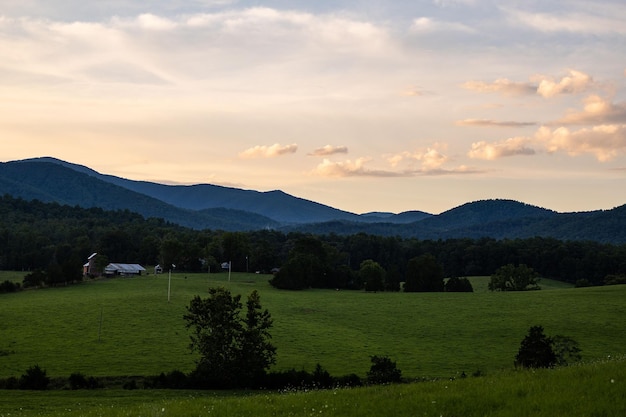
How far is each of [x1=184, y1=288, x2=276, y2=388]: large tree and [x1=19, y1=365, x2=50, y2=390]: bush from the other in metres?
12.3

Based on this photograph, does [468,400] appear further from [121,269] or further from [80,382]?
[121,269]

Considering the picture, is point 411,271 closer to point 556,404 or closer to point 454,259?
point 454,259

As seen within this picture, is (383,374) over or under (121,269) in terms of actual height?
under

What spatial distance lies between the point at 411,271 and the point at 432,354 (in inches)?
2963

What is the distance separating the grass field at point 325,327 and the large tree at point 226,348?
6.78m

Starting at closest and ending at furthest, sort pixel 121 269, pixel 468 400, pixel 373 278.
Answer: pixel 468 400 → pixel 373 278 → pixel 121 269

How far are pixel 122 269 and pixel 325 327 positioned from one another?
89.7 metres

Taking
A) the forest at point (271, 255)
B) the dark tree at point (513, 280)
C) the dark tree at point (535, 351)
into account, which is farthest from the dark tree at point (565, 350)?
the forest at point (271, 255)

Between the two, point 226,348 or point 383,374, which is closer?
point 383,374

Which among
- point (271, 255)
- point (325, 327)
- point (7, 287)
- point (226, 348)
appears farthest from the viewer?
point (271, 255)

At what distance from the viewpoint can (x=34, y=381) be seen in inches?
2000

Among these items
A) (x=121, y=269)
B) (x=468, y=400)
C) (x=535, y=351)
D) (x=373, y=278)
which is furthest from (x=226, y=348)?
(x=121, y=269)

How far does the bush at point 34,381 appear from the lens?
50353 millimetres

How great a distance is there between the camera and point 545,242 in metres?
194
